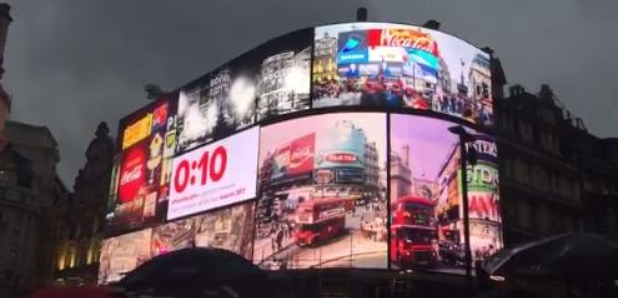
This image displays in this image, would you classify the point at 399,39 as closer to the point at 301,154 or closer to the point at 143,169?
the point at 301,154


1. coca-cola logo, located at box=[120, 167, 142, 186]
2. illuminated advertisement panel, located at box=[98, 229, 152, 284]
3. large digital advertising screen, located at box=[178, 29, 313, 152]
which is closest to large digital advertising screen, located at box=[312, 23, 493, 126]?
large digital advertising screen, located at box=[178, 29, 313, 152]

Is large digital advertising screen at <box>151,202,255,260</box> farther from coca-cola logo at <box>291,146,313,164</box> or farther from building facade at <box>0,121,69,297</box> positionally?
building facade at <box>0,121,69,297</box>

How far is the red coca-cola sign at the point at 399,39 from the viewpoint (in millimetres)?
36219

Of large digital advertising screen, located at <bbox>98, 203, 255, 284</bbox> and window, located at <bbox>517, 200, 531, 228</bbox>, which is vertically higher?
window, located at <bbox>517, 200, 531, 228</bbox>

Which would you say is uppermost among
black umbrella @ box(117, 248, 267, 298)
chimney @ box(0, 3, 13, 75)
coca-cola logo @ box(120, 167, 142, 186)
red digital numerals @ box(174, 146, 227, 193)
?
chimney @ box(0, 3, 13, 75)

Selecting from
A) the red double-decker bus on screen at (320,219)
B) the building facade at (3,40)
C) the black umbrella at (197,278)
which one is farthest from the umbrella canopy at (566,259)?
Result: the building facade at (3,40)

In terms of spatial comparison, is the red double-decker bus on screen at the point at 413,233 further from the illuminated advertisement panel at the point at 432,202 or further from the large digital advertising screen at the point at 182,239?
the large digital advertising screen at the point at 182,239

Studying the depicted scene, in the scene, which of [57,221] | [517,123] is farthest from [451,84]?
[57,221]

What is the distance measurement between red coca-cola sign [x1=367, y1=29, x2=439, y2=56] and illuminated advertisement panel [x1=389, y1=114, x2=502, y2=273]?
369 centimetres

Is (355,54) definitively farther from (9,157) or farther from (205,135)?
(9,157)

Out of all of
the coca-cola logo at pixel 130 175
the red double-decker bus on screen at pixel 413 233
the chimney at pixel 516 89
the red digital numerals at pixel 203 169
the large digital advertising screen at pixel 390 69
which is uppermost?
the chimney at pixel 516 89

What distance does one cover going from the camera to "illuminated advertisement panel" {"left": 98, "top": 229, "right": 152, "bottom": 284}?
4634 centimetres

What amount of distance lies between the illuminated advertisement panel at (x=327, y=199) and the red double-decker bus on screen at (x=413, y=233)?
54 cm

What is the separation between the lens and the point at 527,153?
41844 millimetres
